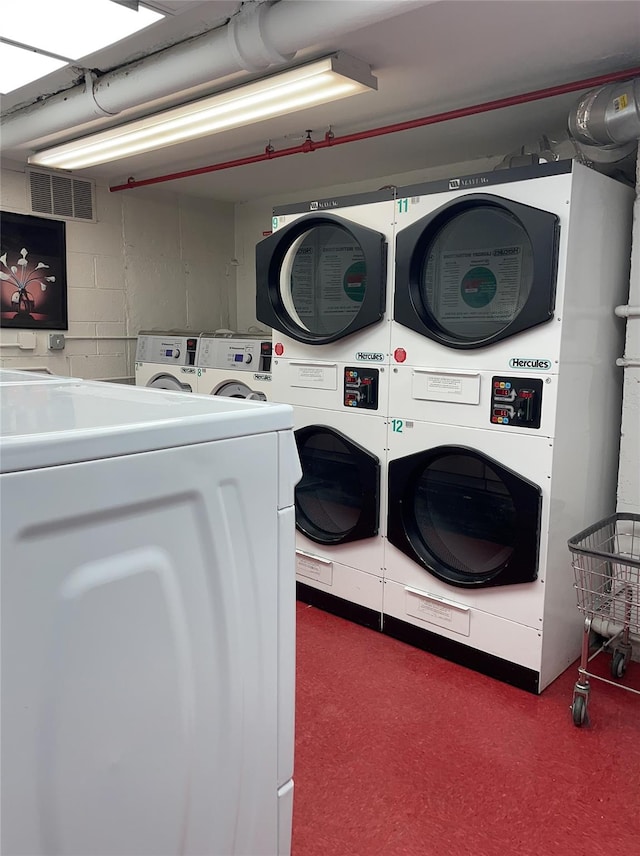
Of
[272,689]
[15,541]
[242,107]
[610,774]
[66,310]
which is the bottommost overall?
[610,774]

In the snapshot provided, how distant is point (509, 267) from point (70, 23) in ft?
6.66

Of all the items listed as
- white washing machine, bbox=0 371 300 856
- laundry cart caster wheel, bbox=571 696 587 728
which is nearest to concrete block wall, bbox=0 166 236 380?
laundry cart caster wheel, bbox=571 696 587 728

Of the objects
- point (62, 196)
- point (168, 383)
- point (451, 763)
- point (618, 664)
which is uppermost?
point (62, 196)

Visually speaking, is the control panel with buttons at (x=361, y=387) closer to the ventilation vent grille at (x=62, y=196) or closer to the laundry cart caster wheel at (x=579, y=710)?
the laundry cart caster wheel at (x=579, y=710)

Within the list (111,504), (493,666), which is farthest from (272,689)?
(493,666)

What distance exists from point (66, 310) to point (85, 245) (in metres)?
0.54

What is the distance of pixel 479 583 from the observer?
2.86 m

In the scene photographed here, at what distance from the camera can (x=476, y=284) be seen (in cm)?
299

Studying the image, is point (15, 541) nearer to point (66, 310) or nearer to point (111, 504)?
point (111, 504)

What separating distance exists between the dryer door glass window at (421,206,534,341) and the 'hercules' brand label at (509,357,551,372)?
197mm

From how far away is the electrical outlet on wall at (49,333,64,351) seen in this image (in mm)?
4758

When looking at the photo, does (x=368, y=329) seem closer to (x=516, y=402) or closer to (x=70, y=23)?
(x=516, y=402)

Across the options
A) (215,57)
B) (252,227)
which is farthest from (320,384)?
(252,227)

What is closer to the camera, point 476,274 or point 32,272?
point 476,274
